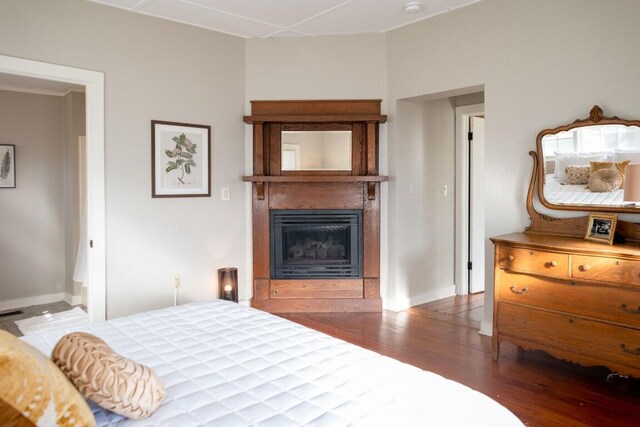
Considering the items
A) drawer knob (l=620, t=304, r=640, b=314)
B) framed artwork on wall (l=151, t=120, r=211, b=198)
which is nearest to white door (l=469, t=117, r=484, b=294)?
drawer knob (l=620, t=304, r=640, b=314)

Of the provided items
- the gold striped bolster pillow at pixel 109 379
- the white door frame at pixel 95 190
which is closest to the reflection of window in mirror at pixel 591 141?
the gold striped bolster pillow at pixel 109 379

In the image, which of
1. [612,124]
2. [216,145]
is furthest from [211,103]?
[612,124]

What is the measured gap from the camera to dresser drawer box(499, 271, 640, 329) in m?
2.60

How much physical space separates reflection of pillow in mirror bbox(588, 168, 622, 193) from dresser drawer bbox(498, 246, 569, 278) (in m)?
0.64

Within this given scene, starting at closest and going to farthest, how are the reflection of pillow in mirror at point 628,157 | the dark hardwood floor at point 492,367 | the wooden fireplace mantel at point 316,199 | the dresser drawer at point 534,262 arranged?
the dark hardwood floor at point 492,367 < the dresser drawer at point 534,262 < the reflection of pillow in mirror at point 628,157 < the wooden fireplace mantel at point 316,199

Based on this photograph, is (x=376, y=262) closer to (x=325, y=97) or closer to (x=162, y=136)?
(x=325, y=97)

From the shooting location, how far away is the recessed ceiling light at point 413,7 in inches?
148

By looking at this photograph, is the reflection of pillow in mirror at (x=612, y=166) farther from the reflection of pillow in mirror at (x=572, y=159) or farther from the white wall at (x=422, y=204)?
the white wall at (x=422, y=204)

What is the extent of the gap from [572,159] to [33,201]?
495cm

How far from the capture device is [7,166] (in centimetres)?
468

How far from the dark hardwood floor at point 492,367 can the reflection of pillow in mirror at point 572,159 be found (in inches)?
50.2

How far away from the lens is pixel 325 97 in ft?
14.9

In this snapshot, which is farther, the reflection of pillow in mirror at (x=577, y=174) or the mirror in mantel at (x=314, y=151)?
the mirror in mantel at (x=314, y=151)

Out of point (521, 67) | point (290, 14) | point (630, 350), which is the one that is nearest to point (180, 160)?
point (290, 14)
